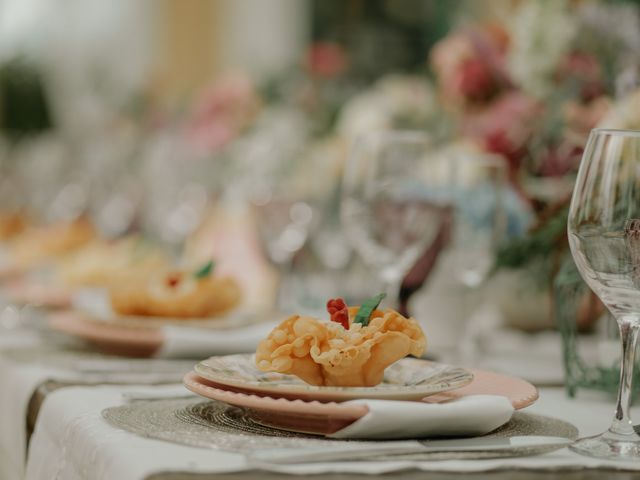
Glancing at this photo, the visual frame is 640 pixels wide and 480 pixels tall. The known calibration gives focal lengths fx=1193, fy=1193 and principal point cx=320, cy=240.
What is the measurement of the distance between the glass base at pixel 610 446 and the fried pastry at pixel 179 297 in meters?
0.65

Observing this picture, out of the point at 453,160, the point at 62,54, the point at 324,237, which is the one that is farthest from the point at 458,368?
the point at 62,54

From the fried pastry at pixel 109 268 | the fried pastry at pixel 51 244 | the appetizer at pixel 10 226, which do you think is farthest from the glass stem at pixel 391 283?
the appetizer at pixel 10 226

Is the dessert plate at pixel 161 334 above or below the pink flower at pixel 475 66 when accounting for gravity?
below

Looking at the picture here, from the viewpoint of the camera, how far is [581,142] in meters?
1.49

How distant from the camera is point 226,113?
305 cm

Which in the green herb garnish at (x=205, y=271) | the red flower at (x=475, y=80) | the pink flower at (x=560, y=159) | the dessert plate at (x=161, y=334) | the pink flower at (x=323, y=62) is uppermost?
the pink flower at (x=323, y=62)

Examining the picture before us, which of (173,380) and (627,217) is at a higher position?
(627,217)

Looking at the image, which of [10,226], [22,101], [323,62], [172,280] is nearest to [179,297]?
[172,280]

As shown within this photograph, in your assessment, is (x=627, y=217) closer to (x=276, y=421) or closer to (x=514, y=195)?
(x=276, y=421)

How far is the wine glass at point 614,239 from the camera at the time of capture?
2.83 ft

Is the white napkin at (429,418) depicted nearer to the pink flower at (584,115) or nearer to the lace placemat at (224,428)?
the lace placemat at (224,428)

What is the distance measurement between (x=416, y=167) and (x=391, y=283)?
0.13 metres

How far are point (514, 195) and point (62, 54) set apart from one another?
8361 millimetres

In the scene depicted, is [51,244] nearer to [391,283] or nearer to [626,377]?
[391,283]
